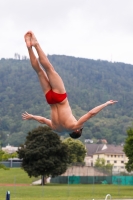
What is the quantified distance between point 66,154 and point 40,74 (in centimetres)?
Answer: 4932

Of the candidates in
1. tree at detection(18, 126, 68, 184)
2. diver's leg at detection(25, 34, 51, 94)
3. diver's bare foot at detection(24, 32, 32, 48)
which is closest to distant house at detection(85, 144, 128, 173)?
tree at detection(18, 126, 68, 184)

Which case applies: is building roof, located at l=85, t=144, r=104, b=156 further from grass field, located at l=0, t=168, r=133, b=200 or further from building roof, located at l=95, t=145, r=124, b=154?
grass field, located at l=0, t=168, r=133, b=200

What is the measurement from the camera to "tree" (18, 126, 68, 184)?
186 ft

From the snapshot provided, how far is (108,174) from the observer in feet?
209

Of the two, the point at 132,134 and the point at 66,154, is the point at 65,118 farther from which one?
the point at 66,154

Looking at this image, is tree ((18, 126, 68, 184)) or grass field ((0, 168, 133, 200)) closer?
grass field ((0, 168, 133, 200))

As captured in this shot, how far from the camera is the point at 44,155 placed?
57594 millimetres

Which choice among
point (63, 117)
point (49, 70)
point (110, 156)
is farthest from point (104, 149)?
point (49, 70)

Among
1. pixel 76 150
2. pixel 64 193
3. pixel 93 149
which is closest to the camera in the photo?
pixel 64 193

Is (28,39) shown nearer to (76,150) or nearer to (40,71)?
Answer: (40,71)

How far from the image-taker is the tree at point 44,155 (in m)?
56.7

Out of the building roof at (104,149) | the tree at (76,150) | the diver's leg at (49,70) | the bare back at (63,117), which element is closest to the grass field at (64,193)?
the bare back at (63,117)

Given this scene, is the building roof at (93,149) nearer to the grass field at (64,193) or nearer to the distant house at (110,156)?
the distant house at (110,156)

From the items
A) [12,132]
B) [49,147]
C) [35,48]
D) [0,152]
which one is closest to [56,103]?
[35,48]
